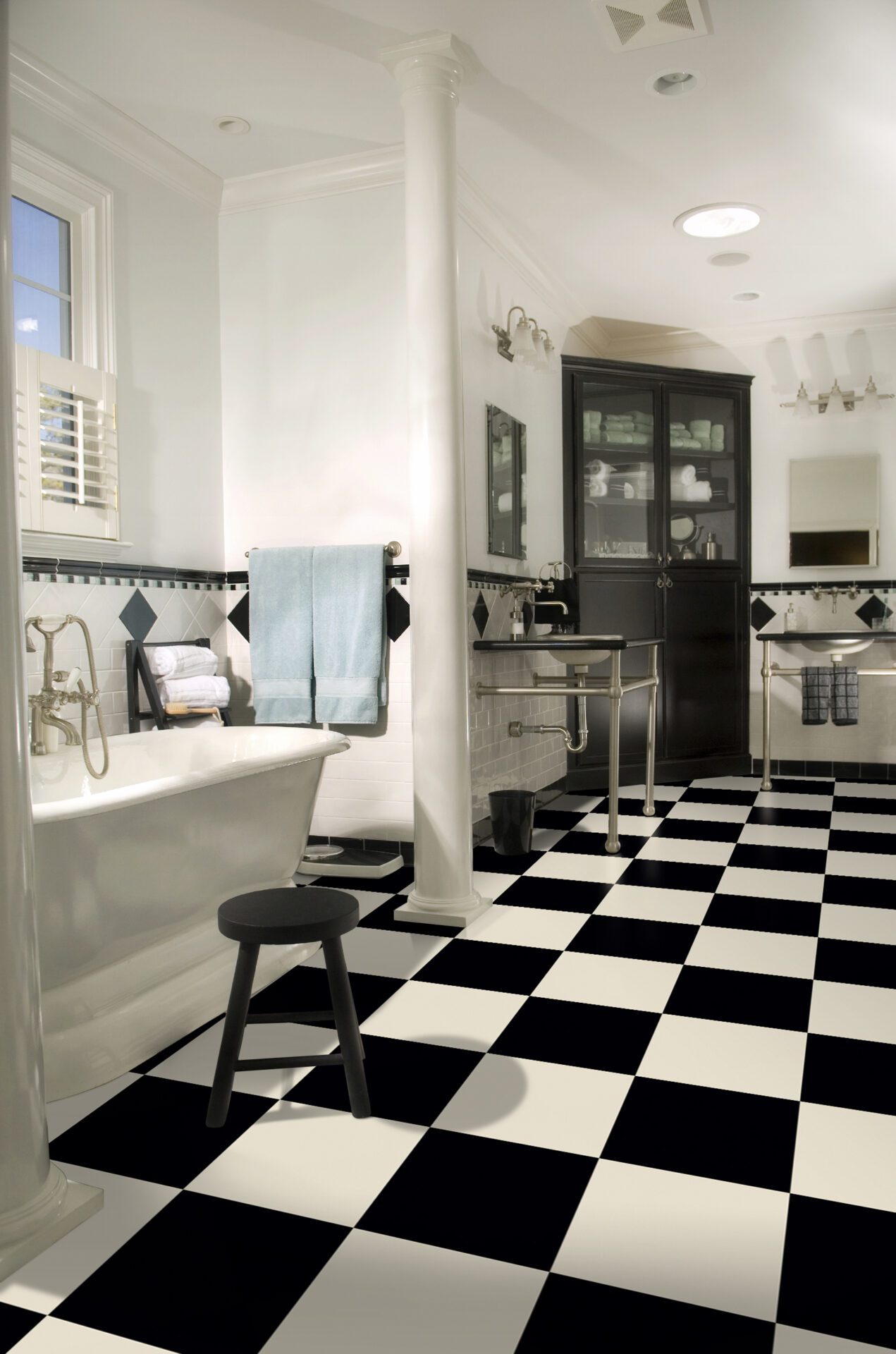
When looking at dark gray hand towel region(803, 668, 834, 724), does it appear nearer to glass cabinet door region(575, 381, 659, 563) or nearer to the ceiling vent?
glass cabinet door region(575, 381, 659, 563)

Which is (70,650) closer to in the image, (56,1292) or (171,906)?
(171,906)

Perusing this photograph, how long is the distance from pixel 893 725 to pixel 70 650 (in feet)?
14.9

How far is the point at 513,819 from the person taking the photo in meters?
3.85

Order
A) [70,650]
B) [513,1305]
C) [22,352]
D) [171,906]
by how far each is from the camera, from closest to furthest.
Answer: [513,1305] < [171,906] < [22,352] < [70,650]

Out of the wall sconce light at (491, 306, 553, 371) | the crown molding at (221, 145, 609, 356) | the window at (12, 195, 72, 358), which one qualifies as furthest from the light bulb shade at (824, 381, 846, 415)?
the window at (12, 195, 72, 358)

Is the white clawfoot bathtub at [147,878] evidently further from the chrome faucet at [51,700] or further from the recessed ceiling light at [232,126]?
the recessed ceiling light at [232,126]

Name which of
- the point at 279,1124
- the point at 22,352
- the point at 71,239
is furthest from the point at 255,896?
the point at 71,239

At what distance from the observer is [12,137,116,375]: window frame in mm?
3289

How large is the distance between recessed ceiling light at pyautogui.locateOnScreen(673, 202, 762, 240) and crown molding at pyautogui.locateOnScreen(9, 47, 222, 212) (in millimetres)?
2002

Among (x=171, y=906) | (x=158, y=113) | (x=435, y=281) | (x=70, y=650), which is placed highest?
(x=158, y=113)

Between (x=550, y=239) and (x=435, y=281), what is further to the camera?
(x=550, y=239)

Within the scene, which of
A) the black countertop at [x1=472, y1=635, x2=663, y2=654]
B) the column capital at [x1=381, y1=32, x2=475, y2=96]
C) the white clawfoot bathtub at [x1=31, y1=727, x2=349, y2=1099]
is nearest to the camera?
the white clawfoot bathtub at [x1=31, y1=727, x2=349, y2=1099]

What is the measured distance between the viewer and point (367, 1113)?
190 cm

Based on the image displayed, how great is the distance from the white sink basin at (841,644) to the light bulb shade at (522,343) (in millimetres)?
2288
